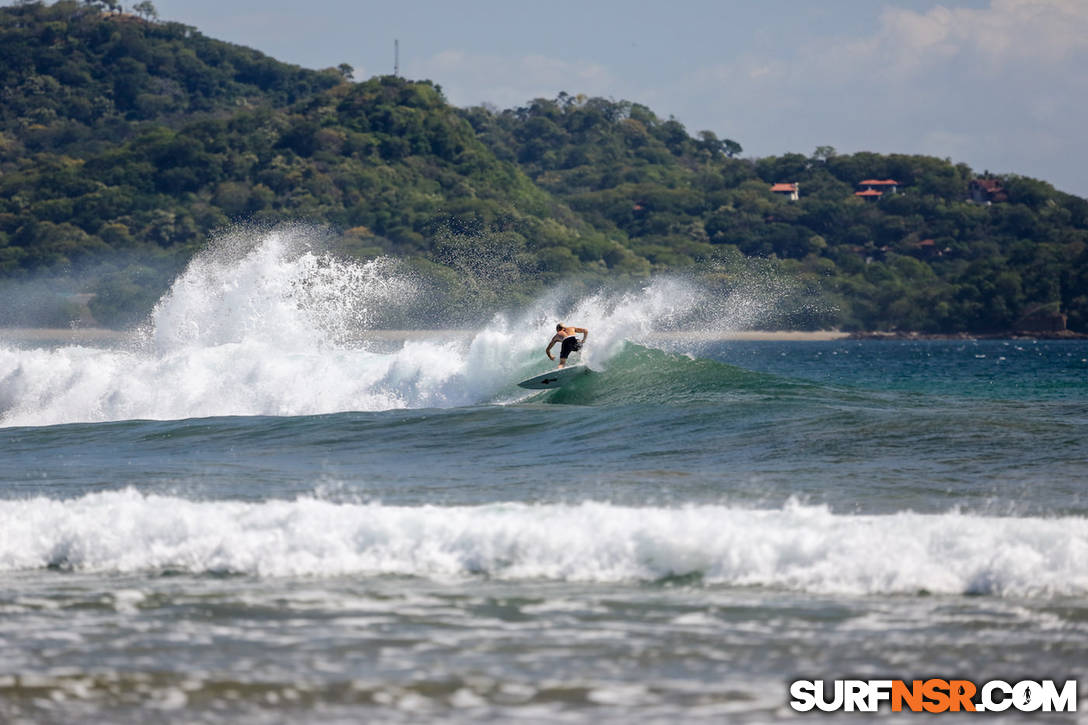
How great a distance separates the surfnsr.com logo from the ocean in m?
0.11

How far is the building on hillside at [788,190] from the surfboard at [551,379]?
513 ft

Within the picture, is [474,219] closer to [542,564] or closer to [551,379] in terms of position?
[551,379]

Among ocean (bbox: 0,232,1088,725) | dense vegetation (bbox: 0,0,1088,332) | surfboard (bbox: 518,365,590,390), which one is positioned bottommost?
ocean (bbox: 0,232,1088,725)

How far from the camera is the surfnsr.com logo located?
701 centimetres

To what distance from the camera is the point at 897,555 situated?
969cm

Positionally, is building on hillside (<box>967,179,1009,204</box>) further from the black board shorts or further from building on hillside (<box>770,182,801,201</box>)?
the black board shorts

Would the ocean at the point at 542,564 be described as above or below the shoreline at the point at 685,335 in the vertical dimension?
below

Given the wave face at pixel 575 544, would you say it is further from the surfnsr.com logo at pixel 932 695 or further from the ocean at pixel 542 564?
the surfnsr.com logo at pixel 932 695

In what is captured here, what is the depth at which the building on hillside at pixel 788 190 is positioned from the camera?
177 m

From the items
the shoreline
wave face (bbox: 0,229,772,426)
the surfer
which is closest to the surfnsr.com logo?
the surfer

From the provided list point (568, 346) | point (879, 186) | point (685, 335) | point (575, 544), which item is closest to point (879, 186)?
point (879, 186)

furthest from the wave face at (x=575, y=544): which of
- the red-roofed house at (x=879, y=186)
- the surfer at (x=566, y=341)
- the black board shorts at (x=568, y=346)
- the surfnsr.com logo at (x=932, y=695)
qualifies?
the red-roofed house at (x=879, y=186)

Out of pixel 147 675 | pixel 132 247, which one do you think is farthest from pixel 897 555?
pixel 132 247

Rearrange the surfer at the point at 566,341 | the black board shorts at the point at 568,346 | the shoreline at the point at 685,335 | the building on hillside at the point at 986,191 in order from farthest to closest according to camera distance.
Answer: the building on hillside at the point at 986,191 < the shoreline at the point at 685,335 < the black board shorts at the point at 568,346 < the surfer at the point at 566,341
